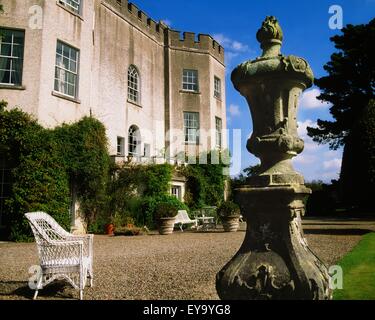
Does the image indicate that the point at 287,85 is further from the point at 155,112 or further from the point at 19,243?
the point at 155,112

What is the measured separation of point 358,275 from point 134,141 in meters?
15.6

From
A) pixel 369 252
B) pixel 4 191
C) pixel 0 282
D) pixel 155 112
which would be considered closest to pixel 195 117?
pixel 155 112

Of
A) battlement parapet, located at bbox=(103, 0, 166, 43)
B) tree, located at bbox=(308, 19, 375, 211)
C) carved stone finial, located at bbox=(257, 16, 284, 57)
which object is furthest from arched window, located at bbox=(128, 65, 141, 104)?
carved stone finial, located at bbox=(257, 16, 284, 57)

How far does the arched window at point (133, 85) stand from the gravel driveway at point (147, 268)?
10295 millimetres

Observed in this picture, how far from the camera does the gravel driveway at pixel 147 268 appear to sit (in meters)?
5.27

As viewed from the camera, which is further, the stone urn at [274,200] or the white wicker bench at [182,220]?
the white wicker bench at [182,220]

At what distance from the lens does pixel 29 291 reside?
5.38m

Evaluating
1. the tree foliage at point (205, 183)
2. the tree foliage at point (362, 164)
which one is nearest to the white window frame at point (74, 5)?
the tree foliage at point (205, 183)

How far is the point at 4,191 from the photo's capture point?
1327 centimetres

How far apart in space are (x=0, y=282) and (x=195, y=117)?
708 inches

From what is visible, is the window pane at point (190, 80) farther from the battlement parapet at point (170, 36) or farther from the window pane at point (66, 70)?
the window pane at point (66, 70)

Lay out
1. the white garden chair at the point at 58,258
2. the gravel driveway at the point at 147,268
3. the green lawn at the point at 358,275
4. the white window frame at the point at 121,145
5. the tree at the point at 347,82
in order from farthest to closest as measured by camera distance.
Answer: the tree at the point at 347,82 → the white window frame at the point at 121,145 → the gravel driveway at the point at 147,268 → the white garden chair at the point at 58,258 → the green lawn at the point at 358,275

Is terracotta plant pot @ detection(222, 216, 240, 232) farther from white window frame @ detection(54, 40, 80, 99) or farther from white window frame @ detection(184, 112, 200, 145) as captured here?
white window frame @ detection(184, 112, 200, 145)
